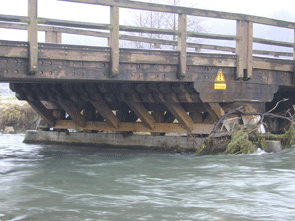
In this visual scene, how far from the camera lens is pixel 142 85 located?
10.1m

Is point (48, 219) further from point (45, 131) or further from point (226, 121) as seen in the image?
point (45, 131)

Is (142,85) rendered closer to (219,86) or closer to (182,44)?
(182,44)

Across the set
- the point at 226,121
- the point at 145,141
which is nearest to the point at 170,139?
the point at 145,141

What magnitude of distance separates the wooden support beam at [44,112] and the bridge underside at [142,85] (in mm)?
30

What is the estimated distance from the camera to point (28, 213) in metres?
5.02

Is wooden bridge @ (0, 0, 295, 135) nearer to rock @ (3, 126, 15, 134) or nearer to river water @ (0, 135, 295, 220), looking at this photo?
river water @ (0, 135, 295, 220)

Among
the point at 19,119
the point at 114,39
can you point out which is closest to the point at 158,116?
the point at 114,39

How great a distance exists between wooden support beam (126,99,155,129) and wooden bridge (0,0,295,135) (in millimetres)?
26

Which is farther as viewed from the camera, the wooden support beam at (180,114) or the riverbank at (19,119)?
the riverbank at (19,119)

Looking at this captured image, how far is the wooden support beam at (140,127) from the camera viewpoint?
10.6 m

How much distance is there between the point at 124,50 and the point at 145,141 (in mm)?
3455

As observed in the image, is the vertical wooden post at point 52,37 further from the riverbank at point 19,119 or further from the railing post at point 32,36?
the riverbank at point 19,119

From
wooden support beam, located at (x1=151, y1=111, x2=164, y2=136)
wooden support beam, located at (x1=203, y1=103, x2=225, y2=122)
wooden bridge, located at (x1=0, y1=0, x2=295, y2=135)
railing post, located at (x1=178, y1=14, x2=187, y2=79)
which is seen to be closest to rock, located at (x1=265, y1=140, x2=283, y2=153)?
wooden bridge, located at (x1=0, y1=0, x2=295, y2=135)

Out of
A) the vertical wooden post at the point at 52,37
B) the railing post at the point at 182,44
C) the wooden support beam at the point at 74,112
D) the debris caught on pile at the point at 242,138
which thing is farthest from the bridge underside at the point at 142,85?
the vertical wooden post at the point at 52,37
